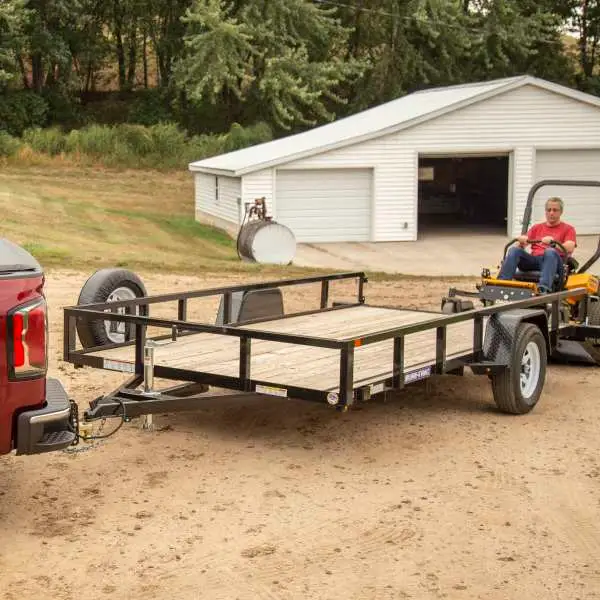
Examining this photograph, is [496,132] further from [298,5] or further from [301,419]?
[301,419]

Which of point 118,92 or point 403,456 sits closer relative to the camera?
point 403,456

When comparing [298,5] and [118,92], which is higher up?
[298,5]

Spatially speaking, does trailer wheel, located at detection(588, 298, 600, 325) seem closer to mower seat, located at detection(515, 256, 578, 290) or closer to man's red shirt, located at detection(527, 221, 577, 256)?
mower seat, located at detection(515, 256, 578, 290)

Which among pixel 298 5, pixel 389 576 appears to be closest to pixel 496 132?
pixel 298 5

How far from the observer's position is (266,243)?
921 inches

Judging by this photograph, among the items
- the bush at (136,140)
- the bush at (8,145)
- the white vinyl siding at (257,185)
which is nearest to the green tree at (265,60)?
the bush at (136,140)

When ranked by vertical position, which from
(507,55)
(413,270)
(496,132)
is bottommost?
(413,270)

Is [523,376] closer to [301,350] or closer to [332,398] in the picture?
[301,350]

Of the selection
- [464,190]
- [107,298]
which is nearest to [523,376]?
[107,298]

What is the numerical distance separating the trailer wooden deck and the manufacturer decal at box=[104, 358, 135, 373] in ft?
→ 0.04

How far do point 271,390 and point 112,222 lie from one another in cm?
2164

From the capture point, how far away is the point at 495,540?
249 inches

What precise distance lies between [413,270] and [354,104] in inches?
938

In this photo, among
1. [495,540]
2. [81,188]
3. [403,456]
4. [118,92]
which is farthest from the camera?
[118,92]
